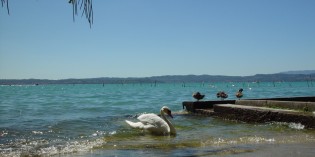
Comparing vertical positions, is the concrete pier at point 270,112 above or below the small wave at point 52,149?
above

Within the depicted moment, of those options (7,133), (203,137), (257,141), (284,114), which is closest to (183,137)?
(203,137)

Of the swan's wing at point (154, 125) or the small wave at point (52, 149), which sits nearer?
the small wave at point (52, 149)

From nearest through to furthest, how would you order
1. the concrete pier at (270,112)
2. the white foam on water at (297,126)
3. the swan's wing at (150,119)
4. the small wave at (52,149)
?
the small wave at (52,149)
the white foam on water at (297,126)
the concrete pier at (270,112)
the swan's wing at (150,119)

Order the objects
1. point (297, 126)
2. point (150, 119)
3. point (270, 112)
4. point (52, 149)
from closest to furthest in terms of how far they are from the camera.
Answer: point (52, 149) < point (297, 126) < point (150, 119) < point (270, 112)

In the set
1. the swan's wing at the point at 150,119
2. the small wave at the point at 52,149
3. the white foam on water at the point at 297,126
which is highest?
the swan's wing at the point at 150,119

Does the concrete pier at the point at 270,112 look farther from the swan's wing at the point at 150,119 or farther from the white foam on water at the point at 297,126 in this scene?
the swan's wing at the point at 150,119

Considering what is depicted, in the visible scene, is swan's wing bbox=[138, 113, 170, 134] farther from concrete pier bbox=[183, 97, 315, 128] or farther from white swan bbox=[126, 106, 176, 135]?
concrete pier bbox=[183, 97, 315, 128]

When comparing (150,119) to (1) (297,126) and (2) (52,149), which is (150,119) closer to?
(2) (52,149)

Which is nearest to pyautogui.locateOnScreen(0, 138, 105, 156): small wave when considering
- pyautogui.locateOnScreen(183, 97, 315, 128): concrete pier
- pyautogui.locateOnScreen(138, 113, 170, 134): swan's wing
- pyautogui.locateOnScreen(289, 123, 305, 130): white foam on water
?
pyautogui.locateOnScreen(138, 113, 170, 134): swan's wing

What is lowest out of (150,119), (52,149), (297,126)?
(52,149)

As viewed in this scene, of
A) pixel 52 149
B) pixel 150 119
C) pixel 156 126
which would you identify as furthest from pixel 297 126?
pixel 52 149

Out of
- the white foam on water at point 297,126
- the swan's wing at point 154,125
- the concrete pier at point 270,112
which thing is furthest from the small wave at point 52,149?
the concrete pier at point 270,112

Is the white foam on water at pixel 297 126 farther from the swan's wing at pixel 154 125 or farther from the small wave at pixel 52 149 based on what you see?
the small wave at pixel 52 149

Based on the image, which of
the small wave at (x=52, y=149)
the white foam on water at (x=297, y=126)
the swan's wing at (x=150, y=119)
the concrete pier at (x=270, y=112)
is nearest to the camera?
the small wave at (x=52, y=149)
